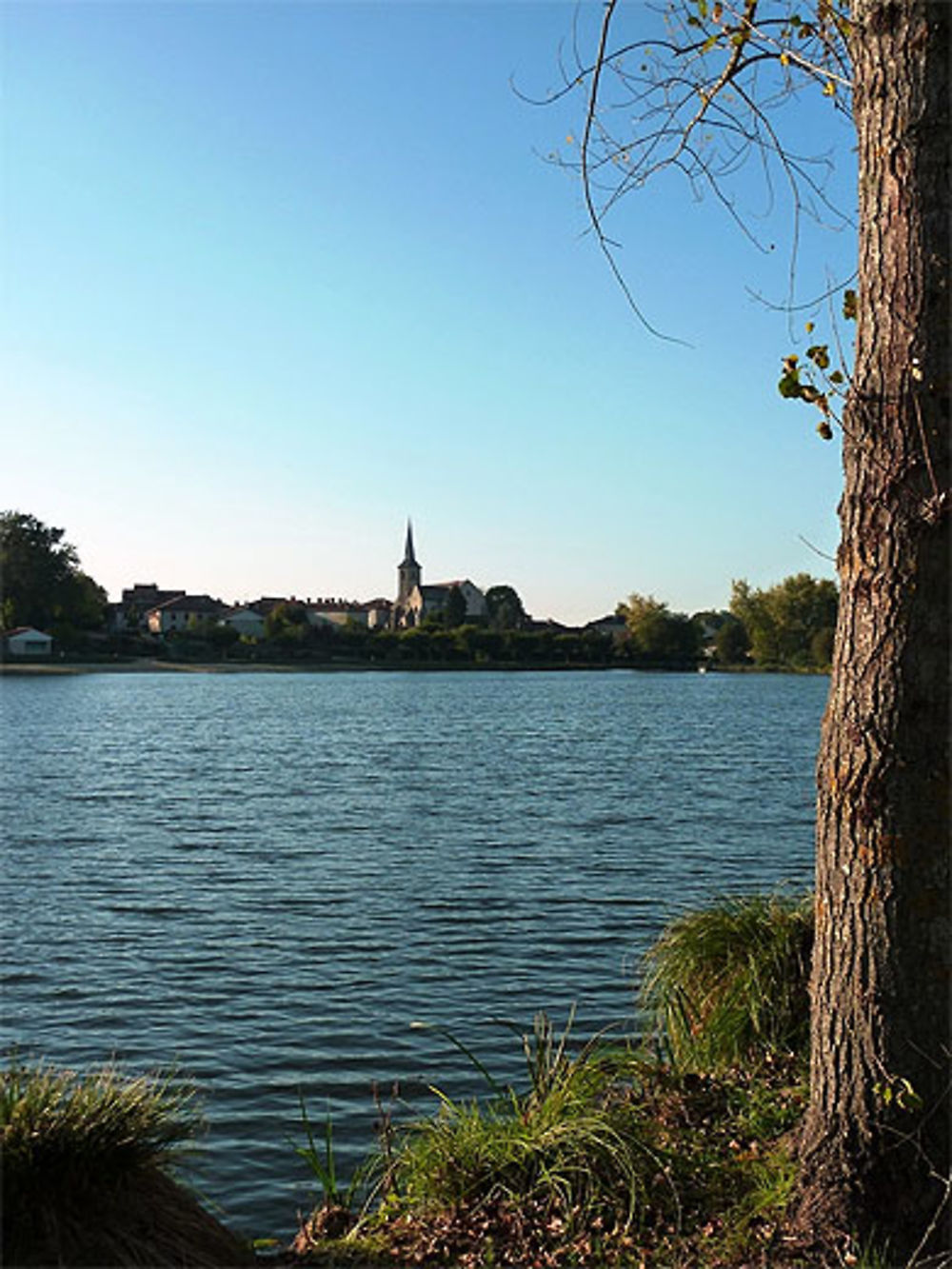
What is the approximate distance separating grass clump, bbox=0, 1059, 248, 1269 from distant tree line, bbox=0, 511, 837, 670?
12365 cm

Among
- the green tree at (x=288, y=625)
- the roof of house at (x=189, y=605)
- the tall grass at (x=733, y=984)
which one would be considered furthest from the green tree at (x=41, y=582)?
the tall grass at (x=733, y=984)

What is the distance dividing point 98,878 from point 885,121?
18353 millimetres

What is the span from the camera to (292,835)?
25.3 meters

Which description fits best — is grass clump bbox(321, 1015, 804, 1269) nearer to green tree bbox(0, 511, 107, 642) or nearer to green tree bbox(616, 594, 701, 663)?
green tree bbox(0, 511, 107, 642)

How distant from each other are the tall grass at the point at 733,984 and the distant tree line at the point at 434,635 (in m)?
121

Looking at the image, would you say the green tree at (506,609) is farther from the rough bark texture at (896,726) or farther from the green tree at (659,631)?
the rough bark texture at (896,726)

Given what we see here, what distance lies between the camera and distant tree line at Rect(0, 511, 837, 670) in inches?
5207

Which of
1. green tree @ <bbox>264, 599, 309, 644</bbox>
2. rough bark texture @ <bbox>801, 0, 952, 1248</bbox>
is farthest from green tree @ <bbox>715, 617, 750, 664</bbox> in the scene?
rough bark texture @ <bbox>801, 0, 952, 1248</bbox>

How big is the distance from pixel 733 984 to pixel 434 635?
468ft

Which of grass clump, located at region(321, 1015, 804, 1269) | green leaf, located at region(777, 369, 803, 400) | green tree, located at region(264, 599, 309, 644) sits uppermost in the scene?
green tree, located at region(264, 599, 309, 644)

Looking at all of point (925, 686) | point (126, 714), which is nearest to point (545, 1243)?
point (925, 686)

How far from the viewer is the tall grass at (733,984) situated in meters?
7.91

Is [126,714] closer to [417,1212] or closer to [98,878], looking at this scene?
[98,878]

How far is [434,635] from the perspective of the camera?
151 meters
